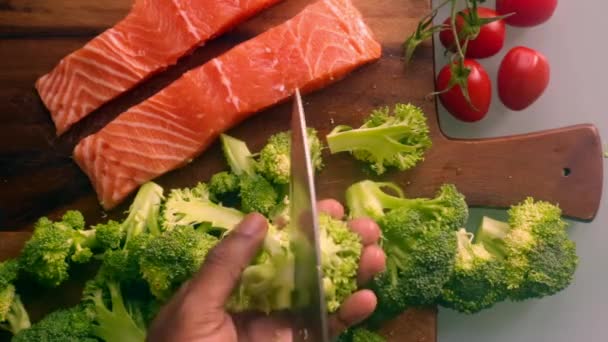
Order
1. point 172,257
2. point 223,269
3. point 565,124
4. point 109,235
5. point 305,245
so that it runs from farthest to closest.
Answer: point 565,124 → point 109,235 → point 172,257 → point 223,269 → point 305,245

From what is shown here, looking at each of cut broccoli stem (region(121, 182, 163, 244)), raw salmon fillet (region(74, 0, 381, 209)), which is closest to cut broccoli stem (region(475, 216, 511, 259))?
raw salmon fillet (region(74, 0, 381, 209))

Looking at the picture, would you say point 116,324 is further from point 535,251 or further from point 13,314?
point 535,251

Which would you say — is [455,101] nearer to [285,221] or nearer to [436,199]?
[436,199]

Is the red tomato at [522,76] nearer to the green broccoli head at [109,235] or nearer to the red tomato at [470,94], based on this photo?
the red tomato at [470,94]

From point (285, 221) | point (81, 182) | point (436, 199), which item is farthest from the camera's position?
point (81, 182)

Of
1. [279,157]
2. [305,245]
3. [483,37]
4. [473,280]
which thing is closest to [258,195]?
[279,157]

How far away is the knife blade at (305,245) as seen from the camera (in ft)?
5.21

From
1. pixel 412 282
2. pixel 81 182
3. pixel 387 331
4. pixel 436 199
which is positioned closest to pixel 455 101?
pixel 436 199

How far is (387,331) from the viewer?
2.61m

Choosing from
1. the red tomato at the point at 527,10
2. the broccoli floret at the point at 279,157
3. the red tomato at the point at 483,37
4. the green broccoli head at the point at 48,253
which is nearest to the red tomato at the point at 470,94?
the red tomato at the point at 483,37

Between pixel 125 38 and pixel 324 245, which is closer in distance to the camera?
pixel 324 245

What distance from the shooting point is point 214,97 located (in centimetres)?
Answer: 266

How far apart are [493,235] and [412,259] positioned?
45 cm

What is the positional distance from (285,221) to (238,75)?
78cm
